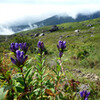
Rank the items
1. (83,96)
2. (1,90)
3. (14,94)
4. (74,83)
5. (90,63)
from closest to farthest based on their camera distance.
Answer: (1,90), (14,94), (83,96), (74,83), (90,63)

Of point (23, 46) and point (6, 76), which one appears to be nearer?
point (6, 76)

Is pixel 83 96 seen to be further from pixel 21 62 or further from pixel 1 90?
pixel 1 90

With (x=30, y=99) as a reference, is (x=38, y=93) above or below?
below

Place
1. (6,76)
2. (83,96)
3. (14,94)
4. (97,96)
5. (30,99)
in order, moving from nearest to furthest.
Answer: (6,76), (14,94), (30,99), (83,96), (97,96)

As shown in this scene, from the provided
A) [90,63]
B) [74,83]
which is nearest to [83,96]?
[74,83]

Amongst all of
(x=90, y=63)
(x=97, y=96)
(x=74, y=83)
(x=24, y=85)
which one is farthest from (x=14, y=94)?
(x=90, y=63)

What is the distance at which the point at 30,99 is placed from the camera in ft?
5.10

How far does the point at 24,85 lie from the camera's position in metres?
1.49

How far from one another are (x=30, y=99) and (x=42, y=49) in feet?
3.85

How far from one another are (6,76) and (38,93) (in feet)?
2.93

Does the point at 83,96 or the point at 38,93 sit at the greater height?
the point at 38,93

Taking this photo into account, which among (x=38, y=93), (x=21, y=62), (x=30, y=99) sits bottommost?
(x=38, y=93)

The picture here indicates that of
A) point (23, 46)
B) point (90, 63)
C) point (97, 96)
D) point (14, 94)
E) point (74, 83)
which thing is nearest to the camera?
point (14, 94)

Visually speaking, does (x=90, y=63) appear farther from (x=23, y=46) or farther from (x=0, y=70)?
(x=0, y=70)
